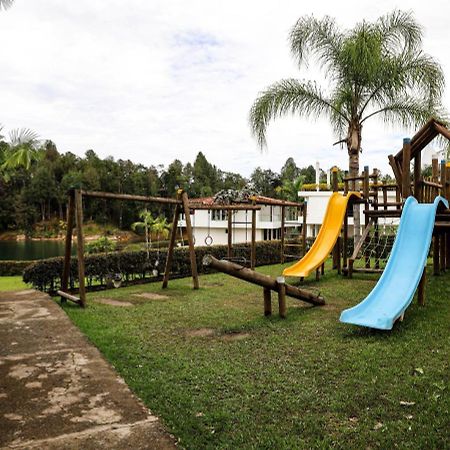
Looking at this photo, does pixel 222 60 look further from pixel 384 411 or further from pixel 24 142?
pixel 384 411

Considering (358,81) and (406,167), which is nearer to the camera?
(406,167)

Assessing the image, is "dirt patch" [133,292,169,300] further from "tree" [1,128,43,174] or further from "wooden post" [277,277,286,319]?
"tree" [1,128,43,174]

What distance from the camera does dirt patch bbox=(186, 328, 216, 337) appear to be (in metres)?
5.76

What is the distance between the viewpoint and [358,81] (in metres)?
13.5

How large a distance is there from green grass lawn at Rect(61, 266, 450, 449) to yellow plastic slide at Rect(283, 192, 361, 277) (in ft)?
10.1

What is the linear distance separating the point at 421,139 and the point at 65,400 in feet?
24.6

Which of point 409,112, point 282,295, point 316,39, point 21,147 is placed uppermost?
point 316,39

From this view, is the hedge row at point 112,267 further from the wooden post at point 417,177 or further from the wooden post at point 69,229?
the wooden post at point 417,177

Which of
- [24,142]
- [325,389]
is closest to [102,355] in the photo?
[325,389]

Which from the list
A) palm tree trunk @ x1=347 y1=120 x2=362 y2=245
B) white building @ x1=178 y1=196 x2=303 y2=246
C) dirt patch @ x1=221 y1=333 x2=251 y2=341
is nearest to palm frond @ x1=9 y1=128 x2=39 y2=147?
palm tree trunk @ x1=347 y1=120 x2=362 y2=245

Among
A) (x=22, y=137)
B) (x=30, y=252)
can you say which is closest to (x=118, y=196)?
(x=22, y=137)

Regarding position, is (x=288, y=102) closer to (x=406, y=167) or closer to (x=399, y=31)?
(x=399, y=31)

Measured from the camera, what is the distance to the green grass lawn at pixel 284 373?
3027 mm

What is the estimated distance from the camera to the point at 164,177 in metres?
66.9
